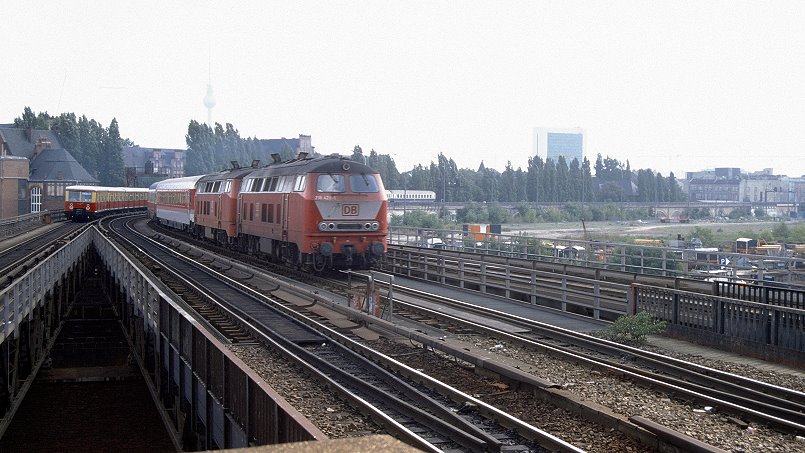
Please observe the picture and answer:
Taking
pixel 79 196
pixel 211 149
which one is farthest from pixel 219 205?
pixel 211 149

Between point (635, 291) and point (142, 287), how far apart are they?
1124 cm

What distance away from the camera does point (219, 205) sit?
39875 millimetres

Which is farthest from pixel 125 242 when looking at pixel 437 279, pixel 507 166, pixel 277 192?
pixel 507 166

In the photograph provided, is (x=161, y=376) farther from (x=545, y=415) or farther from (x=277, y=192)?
(x=277, y=192)

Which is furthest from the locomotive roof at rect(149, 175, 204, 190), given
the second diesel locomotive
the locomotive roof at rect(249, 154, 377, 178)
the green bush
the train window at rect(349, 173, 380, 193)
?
the green bush

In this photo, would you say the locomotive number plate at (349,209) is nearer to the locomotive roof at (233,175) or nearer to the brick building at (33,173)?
the locomotive roof at (233,175)

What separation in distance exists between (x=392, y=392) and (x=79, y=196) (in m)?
63.4

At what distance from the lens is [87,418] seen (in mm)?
23125

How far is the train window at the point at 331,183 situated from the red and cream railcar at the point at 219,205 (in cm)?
1084

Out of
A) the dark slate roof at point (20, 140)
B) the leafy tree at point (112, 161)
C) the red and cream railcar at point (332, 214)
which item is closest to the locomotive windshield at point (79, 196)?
the dark slate roof at point (20, 140)

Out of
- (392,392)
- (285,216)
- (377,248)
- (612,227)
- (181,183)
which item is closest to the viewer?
(392,392)

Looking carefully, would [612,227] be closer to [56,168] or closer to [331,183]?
[331,183]

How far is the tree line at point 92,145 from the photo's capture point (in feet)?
388

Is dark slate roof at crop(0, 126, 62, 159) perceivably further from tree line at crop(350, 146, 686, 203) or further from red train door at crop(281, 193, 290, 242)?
red train door at crop(281, 193, 290, 242)
